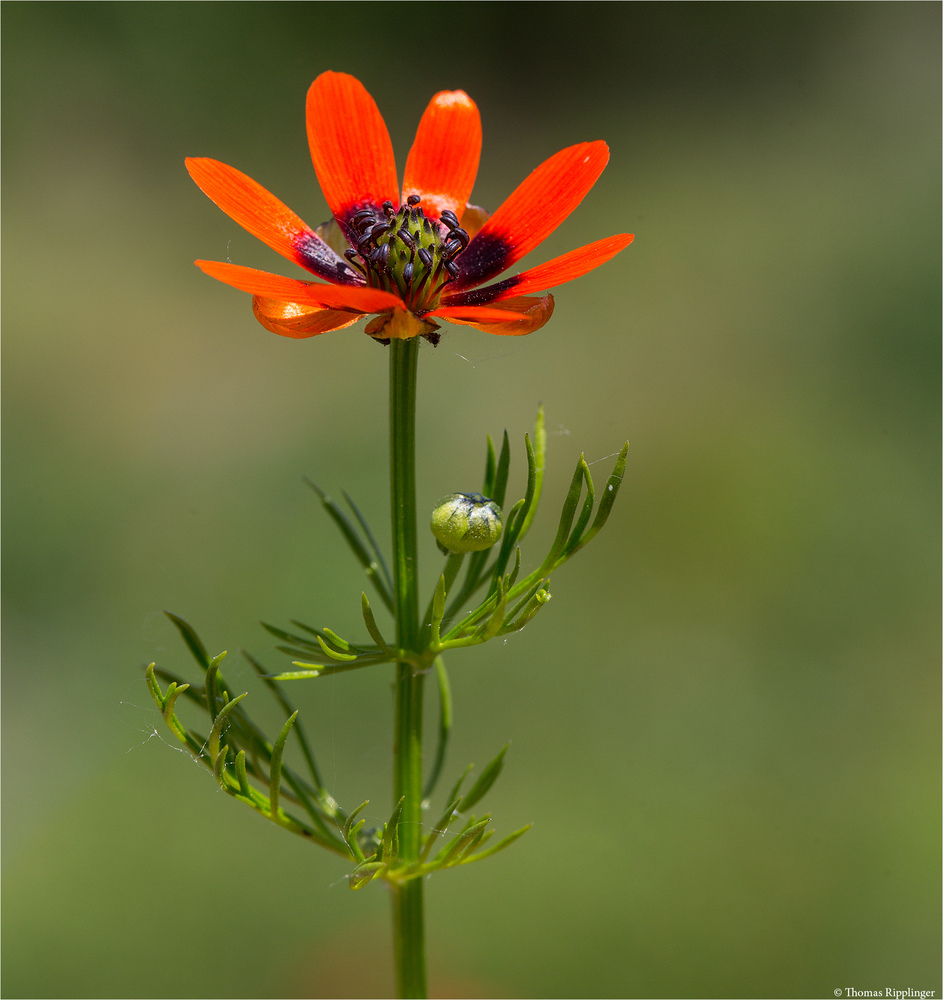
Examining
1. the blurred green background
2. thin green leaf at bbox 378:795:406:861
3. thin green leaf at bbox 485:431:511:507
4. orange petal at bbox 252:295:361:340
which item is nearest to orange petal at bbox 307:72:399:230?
orange petal at bbox 252:295:361:340

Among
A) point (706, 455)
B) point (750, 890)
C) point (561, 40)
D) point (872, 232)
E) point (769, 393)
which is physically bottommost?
point (750, 890)

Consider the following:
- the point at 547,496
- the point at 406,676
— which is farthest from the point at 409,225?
the point at 547,496

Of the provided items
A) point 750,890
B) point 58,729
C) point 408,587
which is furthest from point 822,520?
point 408,587

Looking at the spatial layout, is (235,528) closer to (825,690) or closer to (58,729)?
(58,729)

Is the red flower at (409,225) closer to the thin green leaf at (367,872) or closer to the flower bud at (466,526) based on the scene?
the flower bud at (466,526)

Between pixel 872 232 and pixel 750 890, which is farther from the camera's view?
pixel 872 232

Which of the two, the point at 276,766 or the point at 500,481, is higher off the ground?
the point at 500,481

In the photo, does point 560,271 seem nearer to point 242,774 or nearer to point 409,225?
point 409,225

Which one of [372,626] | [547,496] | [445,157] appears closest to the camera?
[372,626]
